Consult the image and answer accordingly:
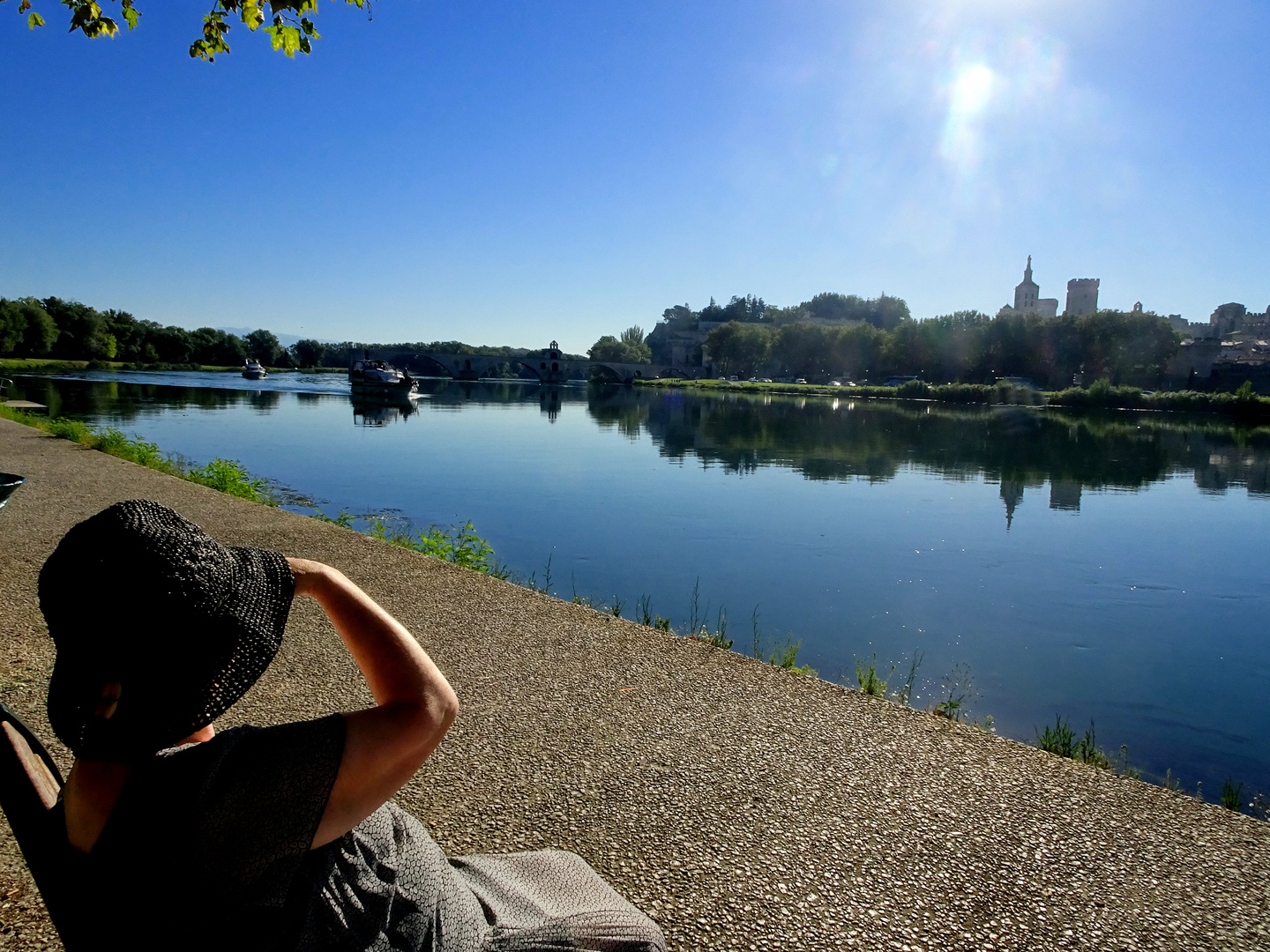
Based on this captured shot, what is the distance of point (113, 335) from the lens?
83.1m

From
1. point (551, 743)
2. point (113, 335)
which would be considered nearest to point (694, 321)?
point (113, 335)

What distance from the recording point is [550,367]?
102188 millimetres

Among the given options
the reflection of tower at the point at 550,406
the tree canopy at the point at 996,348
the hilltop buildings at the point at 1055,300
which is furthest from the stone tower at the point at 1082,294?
the reflection of tower at the point at 550,406

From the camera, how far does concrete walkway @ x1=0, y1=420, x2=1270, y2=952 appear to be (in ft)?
8.64

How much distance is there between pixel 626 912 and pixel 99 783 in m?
1.12

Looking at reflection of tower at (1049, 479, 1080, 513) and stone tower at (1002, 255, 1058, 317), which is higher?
stone tower at (1002, 255, 1058, 317)

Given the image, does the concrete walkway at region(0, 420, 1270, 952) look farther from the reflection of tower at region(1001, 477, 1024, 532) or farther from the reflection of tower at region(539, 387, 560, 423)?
the reflection of tower at region(539, 387, 560, 423)

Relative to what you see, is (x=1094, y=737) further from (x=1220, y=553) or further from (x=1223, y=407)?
(x=1223, y=407)

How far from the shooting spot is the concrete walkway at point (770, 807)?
8.64 ft

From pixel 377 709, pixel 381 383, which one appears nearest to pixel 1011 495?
pixel 377 709

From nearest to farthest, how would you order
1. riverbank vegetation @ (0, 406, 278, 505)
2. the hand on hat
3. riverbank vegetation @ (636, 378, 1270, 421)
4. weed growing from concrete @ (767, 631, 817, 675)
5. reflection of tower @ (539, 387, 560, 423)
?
the hand on hat < weed growing from concrete @ (767, 631, 817, 675) < riverbank vegetation @ (0, 406, 278, 505) < reflection of tower @ (539, 387, 560, 423) < riverbank vegetation @ (636, 378, 1270, 421)

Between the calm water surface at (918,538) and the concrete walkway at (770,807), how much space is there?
8.46 ft

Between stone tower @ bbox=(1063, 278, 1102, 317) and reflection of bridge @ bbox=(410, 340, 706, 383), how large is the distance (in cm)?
6560

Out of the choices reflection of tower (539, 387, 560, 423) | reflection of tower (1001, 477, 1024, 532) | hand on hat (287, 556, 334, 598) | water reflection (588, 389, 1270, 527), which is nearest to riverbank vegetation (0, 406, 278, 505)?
hand on hat (287, 556, 334, 598)
